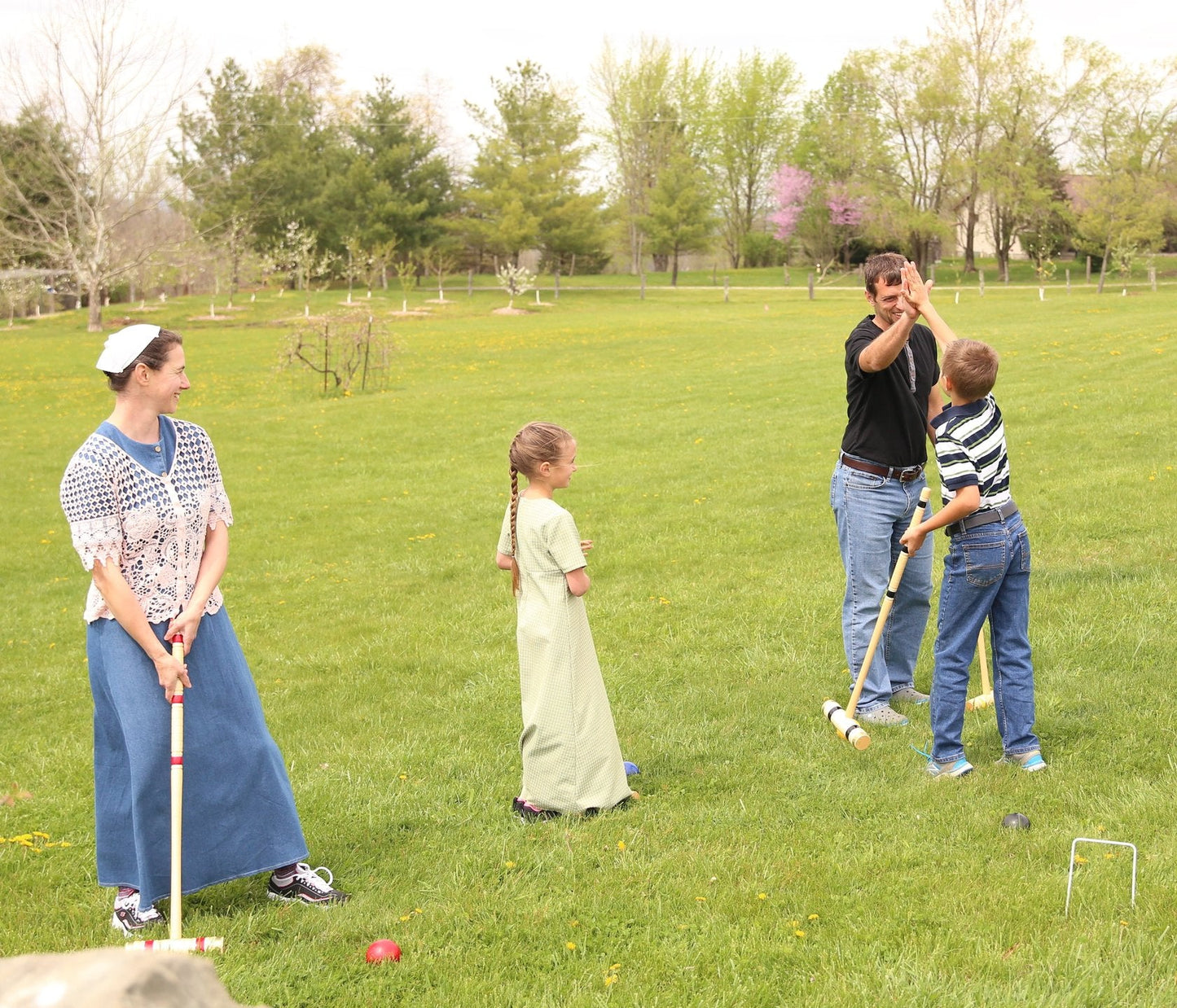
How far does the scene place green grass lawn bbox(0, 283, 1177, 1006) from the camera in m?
4.06

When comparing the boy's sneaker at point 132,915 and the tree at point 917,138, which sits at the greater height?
the tree at point 917,138

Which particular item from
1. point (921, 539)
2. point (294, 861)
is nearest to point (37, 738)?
point (294, 861)

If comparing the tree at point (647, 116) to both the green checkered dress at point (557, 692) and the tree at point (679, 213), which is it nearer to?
the tree at point (679, 213)

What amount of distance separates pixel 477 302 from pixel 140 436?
4952 centimetres

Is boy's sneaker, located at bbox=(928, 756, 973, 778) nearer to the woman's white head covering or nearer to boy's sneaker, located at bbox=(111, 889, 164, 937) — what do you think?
boy's sneaker, located at bbox=(111, 889, 164, 937)

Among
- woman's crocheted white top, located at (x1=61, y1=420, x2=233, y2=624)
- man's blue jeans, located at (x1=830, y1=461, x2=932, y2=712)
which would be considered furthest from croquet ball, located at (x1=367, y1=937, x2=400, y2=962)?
man's blue jeans, located at (x1=830, y1=461, x2=932, y2=712)

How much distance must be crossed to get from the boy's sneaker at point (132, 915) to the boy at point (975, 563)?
138 inches

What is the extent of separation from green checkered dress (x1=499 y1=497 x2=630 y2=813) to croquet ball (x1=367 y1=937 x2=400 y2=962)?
1.32 m

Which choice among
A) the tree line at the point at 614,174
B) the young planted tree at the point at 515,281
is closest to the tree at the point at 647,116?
the tree line at the point at 614,174

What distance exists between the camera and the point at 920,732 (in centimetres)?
614

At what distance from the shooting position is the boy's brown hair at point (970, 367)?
513cm

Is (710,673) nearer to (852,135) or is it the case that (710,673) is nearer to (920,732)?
(920,732)

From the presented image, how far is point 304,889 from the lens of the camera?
4730mm

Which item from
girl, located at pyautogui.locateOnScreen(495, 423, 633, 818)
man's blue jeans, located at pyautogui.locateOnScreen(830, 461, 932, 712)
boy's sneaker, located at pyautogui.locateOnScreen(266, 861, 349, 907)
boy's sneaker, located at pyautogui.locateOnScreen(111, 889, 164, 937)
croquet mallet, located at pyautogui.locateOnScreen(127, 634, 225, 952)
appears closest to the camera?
croquet mallet, located at pyautogui.locateOnScreen(127, 634, 225, 952)
